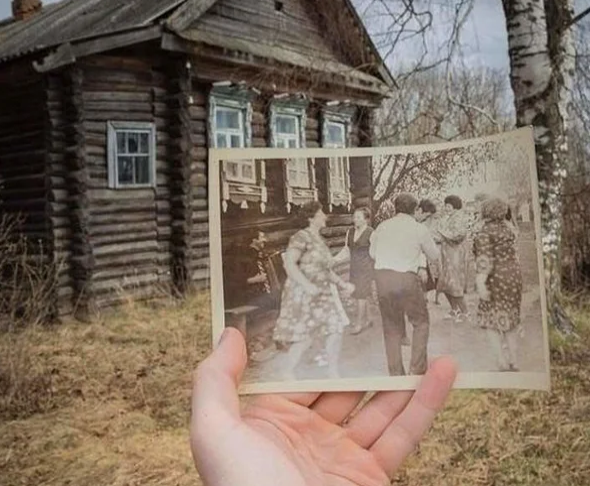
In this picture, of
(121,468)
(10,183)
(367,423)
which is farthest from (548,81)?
(10,183)

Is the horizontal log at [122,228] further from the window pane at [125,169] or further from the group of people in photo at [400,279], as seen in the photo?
the group of people in photo at [400,279]

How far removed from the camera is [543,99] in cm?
346

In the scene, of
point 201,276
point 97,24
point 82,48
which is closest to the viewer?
point 82,48

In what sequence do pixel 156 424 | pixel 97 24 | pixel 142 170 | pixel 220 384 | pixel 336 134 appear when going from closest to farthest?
pixel 220 384, pixel 156 424, pixel 97 24, pixel 142 170, pixel 336 134

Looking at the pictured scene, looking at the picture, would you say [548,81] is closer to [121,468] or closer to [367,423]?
[121,468]

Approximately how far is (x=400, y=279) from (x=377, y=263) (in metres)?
0.04

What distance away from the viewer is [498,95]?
20.3 feet

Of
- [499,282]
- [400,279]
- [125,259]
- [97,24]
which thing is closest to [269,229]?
[400,279]

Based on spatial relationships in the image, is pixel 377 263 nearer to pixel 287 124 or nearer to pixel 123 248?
pixel 123 248

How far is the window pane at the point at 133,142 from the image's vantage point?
5.46 meters

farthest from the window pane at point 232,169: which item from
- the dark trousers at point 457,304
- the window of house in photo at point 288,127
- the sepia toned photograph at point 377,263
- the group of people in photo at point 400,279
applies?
the window of house in photo at point 288,127

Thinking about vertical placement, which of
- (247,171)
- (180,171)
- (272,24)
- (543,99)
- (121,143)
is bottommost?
(247,171)

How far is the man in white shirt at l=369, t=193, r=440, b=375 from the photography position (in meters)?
0.89

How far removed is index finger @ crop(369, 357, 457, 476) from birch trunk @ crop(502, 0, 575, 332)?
9.05ft
